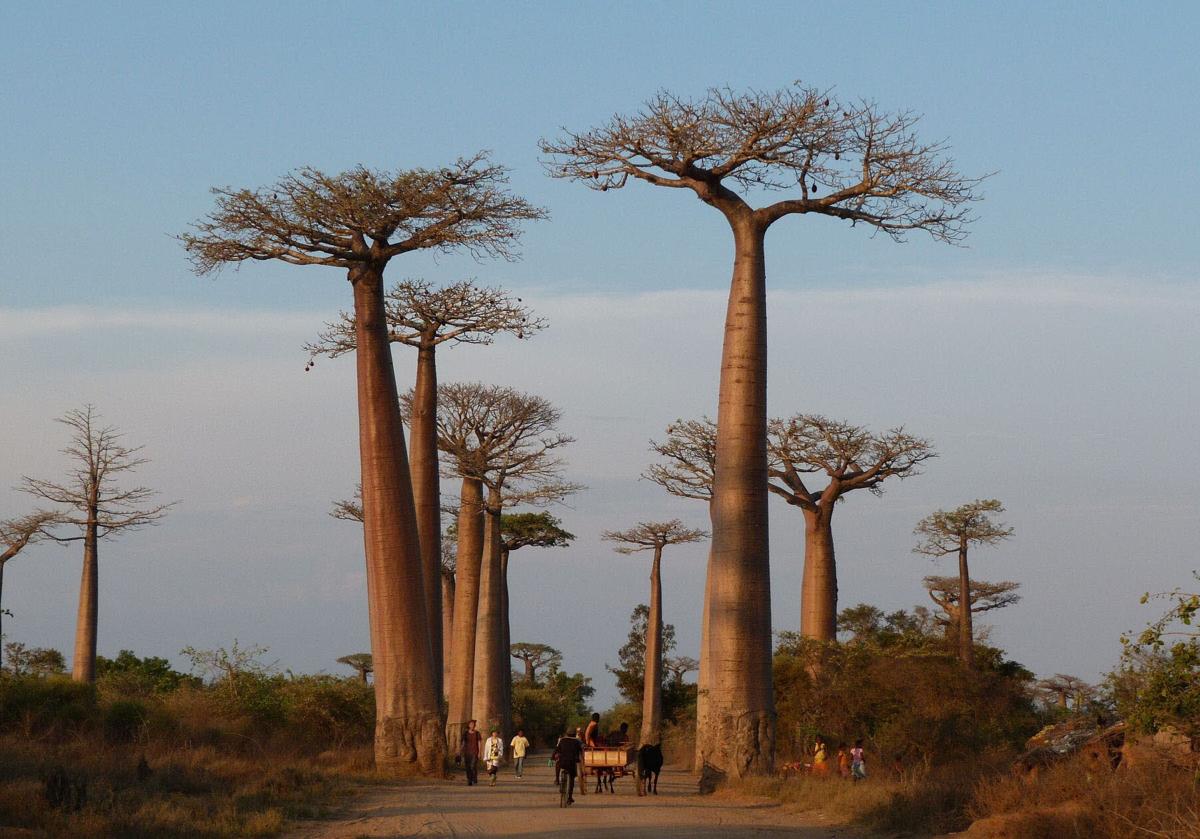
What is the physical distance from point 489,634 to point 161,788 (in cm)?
1634

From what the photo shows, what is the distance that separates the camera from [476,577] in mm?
29984

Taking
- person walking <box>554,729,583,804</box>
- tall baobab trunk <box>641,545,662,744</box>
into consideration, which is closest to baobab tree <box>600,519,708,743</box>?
tall baobab trunk <box>641,545,662,744</box>

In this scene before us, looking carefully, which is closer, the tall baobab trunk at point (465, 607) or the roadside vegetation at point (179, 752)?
the roadside vegetation at point (179, 752)

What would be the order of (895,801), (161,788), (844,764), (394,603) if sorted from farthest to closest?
(394,603) < (844,764) < (161,788) < (895,801)

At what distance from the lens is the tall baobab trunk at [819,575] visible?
91.7 ft

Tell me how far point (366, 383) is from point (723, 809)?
7.92m

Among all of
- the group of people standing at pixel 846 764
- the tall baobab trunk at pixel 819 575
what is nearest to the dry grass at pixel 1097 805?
the group of people standing at pixel 846 764

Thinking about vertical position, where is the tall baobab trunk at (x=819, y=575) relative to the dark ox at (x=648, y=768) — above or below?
above

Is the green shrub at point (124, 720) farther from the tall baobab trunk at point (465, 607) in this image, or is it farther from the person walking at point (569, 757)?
the person walking at point (569, 757)

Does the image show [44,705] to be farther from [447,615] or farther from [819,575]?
[447,615]

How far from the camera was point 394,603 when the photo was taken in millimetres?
17953

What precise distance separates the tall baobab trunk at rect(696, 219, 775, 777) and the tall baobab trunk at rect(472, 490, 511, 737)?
13.7m

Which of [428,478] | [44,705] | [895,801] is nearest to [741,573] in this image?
[895,801]

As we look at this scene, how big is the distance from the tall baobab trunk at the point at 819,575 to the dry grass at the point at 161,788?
11474mm
